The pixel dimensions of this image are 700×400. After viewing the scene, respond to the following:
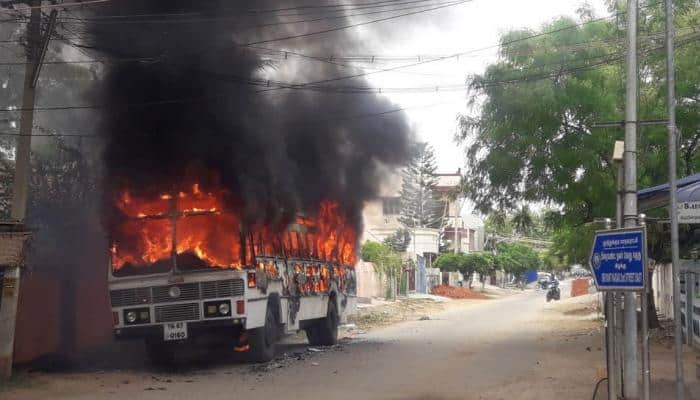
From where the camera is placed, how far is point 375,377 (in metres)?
12.0

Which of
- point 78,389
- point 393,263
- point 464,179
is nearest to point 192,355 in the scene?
point 78,389

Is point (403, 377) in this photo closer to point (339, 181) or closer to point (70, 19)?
point (339, 181)

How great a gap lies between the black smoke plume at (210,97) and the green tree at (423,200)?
145ft

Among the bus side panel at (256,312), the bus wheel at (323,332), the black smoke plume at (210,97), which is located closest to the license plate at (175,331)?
the bus side panel at (256,312)

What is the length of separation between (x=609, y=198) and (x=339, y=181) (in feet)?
19.7

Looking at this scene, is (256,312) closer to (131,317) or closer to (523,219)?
(131,317)

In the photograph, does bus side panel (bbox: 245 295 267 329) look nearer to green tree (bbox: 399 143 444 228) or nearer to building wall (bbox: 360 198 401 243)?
building wall (bbox: 360 198 401 243)

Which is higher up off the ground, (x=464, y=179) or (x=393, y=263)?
(x=464, y=179)

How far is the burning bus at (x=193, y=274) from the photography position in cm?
1252

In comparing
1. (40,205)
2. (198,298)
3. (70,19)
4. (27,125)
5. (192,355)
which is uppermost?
(70,19)

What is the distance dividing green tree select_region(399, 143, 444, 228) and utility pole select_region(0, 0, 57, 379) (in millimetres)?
48865

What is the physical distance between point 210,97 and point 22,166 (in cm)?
404

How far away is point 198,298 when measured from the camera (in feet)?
41.1

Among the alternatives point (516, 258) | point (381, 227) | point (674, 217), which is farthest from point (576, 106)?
point (516, 258)
